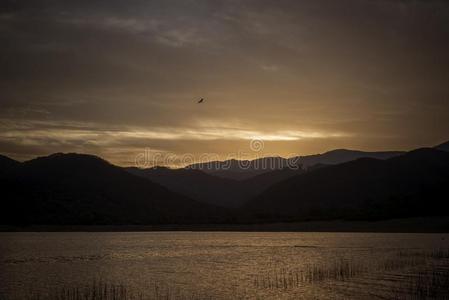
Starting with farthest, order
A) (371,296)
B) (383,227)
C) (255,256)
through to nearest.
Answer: (383,227) < (255,256) < (371,296)

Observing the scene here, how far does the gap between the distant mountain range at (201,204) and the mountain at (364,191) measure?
0.25 meters

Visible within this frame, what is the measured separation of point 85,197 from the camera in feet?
490

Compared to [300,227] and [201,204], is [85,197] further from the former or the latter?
[300,227]

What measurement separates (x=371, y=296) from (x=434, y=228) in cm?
8328

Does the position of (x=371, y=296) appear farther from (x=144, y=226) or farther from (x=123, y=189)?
(x=123, y=189)

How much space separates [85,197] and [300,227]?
62.4 metres

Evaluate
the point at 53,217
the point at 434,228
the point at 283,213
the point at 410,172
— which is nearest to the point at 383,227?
the point at 434,228

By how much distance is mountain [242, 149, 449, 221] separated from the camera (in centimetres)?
12862

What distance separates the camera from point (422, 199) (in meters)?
126

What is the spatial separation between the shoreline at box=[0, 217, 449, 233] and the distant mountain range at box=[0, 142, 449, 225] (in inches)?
171

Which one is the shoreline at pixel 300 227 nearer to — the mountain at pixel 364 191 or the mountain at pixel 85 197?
the mountain at pixel 85 197

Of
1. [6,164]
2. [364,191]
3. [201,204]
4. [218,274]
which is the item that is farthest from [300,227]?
[6,164]

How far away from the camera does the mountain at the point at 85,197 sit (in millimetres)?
137250

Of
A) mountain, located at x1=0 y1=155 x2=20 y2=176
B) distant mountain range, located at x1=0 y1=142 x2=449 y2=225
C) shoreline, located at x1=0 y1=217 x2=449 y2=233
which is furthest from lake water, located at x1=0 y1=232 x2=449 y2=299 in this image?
mountain, located at x1=0 y1=155 x2=20 y2=176
